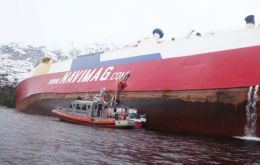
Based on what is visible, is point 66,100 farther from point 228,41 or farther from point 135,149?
point 135,149

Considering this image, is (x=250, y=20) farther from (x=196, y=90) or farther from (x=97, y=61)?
(x=97, y=61)

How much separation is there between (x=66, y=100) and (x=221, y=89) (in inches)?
777

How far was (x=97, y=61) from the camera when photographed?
38406 mm

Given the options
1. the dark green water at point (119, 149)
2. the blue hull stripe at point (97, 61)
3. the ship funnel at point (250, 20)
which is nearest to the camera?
the dark green water at point (119, 149)

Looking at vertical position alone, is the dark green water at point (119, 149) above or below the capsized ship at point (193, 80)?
below

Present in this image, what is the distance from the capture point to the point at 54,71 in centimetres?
4631

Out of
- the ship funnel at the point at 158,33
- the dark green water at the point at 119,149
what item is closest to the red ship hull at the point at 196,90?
the dark green water at the point at 119,149

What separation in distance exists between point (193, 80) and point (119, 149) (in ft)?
35.0

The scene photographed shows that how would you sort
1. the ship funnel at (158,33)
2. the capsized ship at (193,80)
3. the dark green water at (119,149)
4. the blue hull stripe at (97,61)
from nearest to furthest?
the dark green water at (119,149), the capsized ship at (193,80), the blue hull stripe at (97,61), the ship funnel at (158,33)

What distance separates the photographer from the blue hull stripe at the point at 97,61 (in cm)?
3142

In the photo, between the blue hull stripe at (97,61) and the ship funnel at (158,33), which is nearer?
the blue hull stripe at (97,61)

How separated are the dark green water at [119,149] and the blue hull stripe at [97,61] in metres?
10.5

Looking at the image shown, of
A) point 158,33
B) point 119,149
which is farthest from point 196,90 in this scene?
point 158,33

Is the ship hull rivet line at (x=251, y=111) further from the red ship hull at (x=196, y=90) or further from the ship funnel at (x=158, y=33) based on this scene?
the ship funnel at (x=158, y=33)
